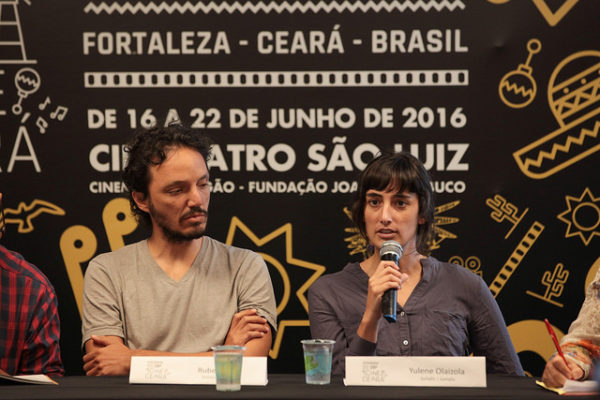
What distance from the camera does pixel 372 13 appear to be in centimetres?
303

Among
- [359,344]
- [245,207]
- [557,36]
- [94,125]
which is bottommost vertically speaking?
[359,344]

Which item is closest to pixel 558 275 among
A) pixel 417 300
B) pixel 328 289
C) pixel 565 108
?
pixel 565 108

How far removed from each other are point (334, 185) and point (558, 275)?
101cm

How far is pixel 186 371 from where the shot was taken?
5.81 feet

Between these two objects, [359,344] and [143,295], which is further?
[143,295]

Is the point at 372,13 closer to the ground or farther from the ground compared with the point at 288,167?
farther from the ground

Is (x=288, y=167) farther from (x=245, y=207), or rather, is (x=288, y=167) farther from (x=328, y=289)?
(x=328, y=289)

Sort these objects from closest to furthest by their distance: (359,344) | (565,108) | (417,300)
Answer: (359,344) < (417,300) < (565,108)

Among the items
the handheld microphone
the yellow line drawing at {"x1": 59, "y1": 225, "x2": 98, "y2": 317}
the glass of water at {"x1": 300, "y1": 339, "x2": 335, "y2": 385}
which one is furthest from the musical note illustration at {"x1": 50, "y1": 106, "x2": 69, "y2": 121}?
the glass of water at {"x1": 300, "y1": 339, "x2": 335, "y2": 385}

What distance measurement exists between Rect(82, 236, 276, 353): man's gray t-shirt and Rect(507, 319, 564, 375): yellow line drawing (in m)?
1.14

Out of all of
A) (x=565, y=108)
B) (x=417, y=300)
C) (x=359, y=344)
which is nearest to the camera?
(x=359, y=344)

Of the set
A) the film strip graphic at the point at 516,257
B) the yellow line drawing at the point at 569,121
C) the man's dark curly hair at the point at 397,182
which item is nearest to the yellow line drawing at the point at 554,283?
the film strip graphic at the point at 516,257

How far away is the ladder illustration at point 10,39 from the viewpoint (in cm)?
308

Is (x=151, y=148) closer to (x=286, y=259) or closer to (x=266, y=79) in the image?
(x=266, y=79)
